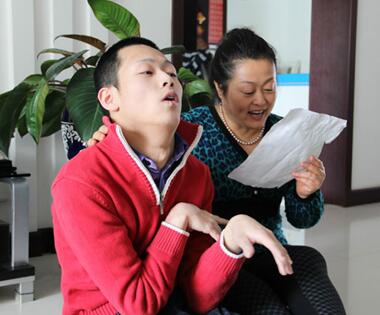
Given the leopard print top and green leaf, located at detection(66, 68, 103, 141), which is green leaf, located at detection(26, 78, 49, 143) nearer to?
green leaf, located at detection(66, 68, 103, 141)

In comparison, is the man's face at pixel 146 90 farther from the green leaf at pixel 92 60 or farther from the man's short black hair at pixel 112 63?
the green leaf at pixel 92 60

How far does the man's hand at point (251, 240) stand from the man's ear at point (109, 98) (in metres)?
0.33

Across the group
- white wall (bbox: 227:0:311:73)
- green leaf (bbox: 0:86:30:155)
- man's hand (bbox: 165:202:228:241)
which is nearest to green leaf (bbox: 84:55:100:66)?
green leaf (bbox: 0:86:30:155)

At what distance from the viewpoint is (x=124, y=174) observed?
40.3 inches

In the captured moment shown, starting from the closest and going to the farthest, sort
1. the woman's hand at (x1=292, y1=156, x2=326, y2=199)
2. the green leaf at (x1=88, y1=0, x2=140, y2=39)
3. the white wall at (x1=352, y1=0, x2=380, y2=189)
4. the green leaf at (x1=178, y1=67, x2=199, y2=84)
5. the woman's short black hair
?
the woman's hand at (x1=292, y1=156, x2=326, y2=199) → the woman's short black hair → the green leaf at (x1=88, y1=0, x2=140, y2=39) → the green leaf at (x1=178, y1=67, x2=199, y2=84) → the white wall at (x1=352, y1=0, x2=380, y2=189)

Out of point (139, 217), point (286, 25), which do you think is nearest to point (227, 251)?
point (139, 217)

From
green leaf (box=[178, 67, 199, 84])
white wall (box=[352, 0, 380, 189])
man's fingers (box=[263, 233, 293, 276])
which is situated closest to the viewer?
man's fingers (box=[263, 233, 293, 276])

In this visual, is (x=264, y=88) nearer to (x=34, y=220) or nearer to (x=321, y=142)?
(x=321, y=142)

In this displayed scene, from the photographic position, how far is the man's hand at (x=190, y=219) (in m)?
0.99

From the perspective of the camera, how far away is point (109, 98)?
1.11 meters

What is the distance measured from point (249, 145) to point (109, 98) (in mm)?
485

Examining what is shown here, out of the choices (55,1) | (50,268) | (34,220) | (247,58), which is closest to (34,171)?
(34,220)

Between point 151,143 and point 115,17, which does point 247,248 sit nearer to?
point 151,143

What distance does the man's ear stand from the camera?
1.10 metres
